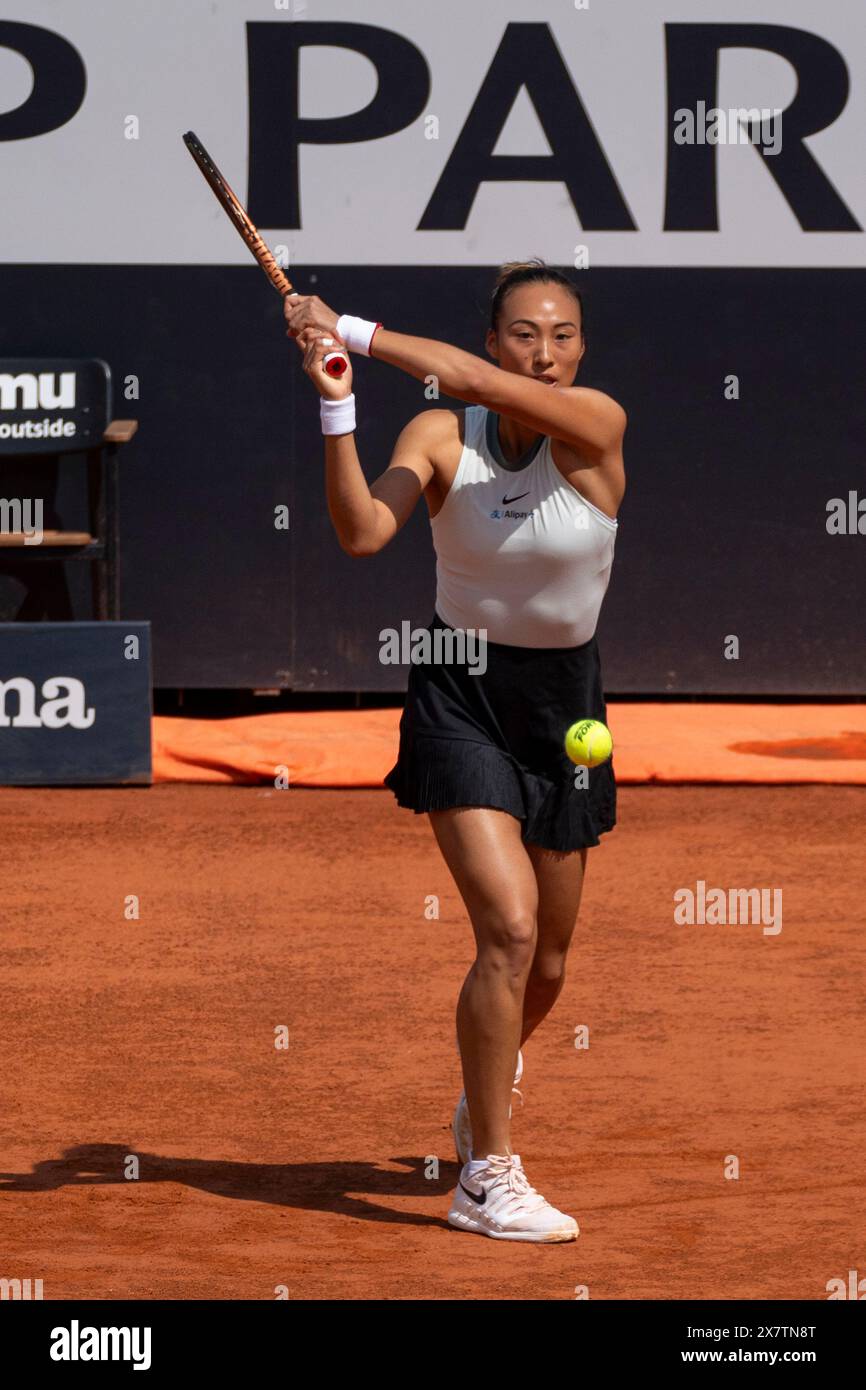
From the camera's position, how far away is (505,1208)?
4324 millimetres

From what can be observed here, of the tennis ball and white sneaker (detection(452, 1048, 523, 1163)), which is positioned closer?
the tennis ball

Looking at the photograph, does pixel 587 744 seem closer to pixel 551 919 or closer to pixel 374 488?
pixel 551 919

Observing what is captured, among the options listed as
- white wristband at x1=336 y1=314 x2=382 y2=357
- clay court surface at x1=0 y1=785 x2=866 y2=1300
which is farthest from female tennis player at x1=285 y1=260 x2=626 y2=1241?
clay court surface at x1=0 y1=785 x2=866 y2=1300

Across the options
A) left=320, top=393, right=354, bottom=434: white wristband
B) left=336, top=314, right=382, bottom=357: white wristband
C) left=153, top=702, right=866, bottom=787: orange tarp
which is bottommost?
left=153, top=702, right=866, bottom=787: orange tarp

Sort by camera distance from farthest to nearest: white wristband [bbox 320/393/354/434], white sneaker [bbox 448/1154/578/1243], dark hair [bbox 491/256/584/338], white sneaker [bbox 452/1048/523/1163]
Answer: white sneaker [bbox 452/1048/523/1163] < dark hair [bbox 491/256/584/338] < white sneaker [bbox 448/1154/578/1243] < white wristband [bbox 320/393/354/434]

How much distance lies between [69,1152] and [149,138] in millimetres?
6793

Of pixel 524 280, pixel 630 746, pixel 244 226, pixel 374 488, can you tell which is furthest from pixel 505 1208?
pixel 630 746

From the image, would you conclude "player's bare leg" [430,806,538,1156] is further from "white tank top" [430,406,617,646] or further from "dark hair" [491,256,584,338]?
"dark hair" [491,256,584,338]

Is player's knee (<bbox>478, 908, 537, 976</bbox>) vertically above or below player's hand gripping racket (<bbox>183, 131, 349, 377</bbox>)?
below

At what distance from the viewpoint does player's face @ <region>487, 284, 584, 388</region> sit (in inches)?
177

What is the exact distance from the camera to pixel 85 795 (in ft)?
30.8

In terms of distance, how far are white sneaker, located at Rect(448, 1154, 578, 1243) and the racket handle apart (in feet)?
5.29

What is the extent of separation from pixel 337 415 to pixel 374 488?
0.25m

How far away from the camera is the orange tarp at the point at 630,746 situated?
31.9 ft
